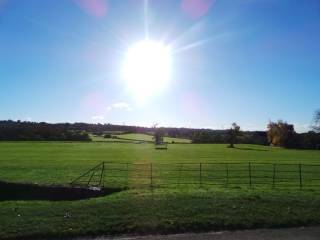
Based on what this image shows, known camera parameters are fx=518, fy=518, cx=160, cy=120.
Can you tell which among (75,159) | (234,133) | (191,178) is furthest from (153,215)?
(234,133)

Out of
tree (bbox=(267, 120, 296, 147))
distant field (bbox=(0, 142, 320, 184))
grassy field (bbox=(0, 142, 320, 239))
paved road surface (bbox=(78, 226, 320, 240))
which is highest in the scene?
tree (bbox=(267, 120, 296, 147))

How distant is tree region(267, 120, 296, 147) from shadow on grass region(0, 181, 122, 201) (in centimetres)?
15944

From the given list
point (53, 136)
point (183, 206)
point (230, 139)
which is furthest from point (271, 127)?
point (183, 206)

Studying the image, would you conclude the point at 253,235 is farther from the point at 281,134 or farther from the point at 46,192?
the point at 281,134

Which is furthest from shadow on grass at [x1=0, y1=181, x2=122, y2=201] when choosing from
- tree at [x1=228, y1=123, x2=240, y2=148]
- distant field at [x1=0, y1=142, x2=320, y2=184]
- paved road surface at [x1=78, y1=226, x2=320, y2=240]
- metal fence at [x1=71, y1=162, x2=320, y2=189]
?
Answer: tree at [x1=228, y1=123, x2=240, y2=148]

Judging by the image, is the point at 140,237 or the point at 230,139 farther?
the point at 230,139

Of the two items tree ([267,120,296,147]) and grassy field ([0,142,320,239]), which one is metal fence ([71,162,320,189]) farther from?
tree ([267,120,296,147])

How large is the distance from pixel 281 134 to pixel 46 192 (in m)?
164

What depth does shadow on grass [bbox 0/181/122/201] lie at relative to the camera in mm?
27922

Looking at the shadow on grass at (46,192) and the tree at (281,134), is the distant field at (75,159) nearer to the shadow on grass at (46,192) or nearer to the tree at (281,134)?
the shadow on grass at (46,192)

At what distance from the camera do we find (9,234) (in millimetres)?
15492

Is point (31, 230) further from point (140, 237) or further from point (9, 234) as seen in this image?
point (140, 237)

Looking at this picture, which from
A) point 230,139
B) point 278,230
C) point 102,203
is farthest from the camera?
point 230,139

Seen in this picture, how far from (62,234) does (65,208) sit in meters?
3.35
